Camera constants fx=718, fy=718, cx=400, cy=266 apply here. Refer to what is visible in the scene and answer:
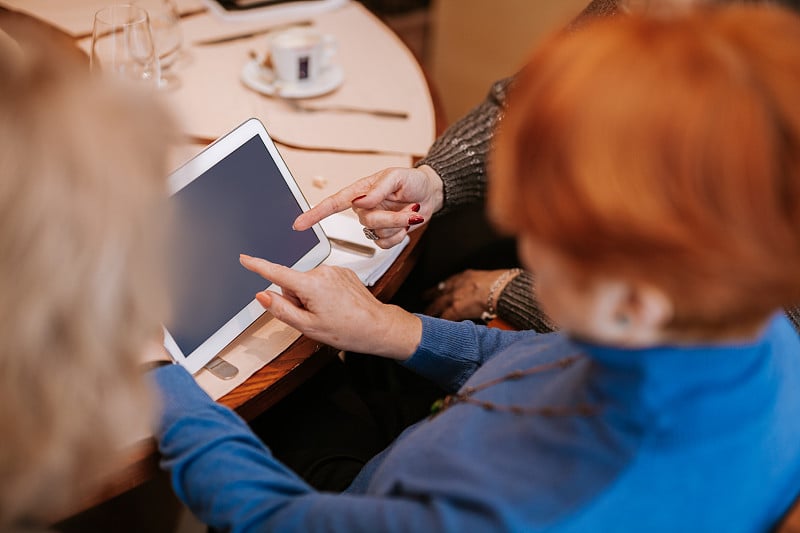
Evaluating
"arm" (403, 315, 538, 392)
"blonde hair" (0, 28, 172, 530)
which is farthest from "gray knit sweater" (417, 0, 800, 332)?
"blonde hair" (0, 28, 172, 530)

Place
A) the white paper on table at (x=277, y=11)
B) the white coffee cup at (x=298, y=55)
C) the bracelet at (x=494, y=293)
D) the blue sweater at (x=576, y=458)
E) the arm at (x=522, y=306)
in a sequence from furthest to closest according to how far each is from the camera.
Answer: the white paper on table at (x=277, y=11), the white coffee cup at (x=298, y=55), the bracelet at (x=494, y=293), the arm at (x=522, y=306), the blue sweater at (x=576, y=458)

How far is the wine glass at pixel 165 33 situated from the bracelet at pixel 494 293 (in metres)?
0.77

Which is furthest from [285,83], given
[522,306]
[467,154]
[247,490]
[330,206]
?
[247,490]

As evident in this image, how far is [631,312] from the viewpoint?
1.99ft

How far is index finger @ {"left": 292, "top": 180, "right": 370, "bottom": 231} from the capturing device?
1.04m

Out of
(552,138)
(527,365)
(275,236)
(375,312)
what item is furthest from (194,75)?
(552,138)

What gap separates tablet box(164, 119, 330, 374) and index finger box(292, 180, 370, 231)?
0.08 ft

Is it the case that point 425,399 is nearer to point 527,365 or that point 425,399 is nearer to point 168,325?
point 527,365

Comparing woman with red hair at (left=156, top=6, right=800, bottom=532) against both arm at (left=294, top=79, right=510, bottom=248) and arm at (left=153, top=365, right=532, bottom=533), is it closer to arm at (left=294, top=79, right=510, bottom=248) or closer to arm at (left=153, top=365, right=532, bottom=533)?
arm at (left=153, top=365, right=532, bottom=533)

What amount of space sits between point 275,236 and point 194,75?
661 mm

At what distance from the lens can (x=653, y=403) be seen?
24.6 inches

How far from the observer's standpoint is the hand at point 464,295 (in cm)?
137

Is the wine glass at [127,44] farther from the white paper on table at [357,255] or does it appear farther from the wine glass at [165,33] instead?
the white paper on table at [357,255]

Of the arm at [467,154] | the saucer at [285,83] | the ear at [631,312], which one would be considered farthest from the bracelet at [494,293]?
the ear at [631,312]
